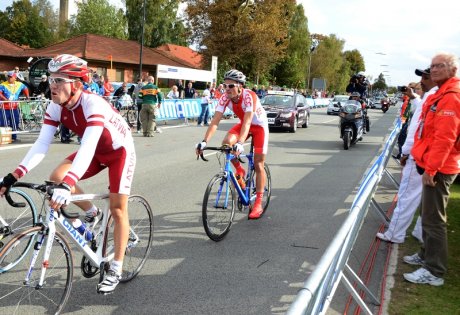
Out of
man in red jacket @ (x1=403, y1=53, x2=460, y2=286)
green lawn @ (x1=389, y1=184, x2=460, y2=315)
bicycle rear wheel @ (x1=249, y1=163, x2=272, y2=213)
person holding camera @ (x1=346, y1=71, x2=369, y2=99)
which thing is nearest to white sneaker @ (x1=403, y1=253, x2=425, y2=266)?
green lawn @ (x1=389, y1=184, x2=460, y2=315)

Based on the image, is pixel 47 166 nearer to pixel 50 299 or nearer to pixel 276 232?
pixel 276 232

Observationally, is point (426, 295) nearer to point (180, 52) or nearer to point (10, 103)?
point (10, 103)

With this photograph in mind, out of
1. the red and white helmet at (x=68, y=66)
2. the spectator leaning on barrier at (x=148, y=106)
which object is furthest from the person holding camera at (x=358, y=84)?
the red and white helmet at (x=68, y=66)

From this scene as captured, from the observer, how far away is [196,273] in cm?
463

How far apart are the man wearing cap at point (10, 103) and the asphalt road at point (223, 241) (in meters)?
2.25

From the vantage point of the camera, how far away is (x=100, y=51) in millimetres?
48562

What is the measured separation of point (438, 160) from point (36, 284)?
367 cm

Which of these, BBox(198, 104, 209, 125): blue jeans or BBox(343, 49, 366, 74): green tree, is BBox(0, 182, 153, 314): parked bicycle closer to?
BBox(198, 104, 209, 125): blue jeans

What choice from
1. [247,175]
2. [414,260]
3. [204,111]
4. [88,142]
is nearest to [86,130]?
[88,142]

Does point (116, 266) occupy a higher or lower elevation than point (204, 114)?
lower

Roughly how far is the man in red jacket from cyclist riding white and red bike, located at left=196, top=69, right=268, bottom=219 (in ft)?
6.97

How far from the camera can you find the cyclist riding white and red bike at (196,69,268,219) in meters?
5.90

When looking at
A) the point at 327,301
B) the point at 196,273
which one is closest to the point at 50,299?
the point at 196,273

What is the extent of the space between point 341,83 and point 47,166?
347ft
